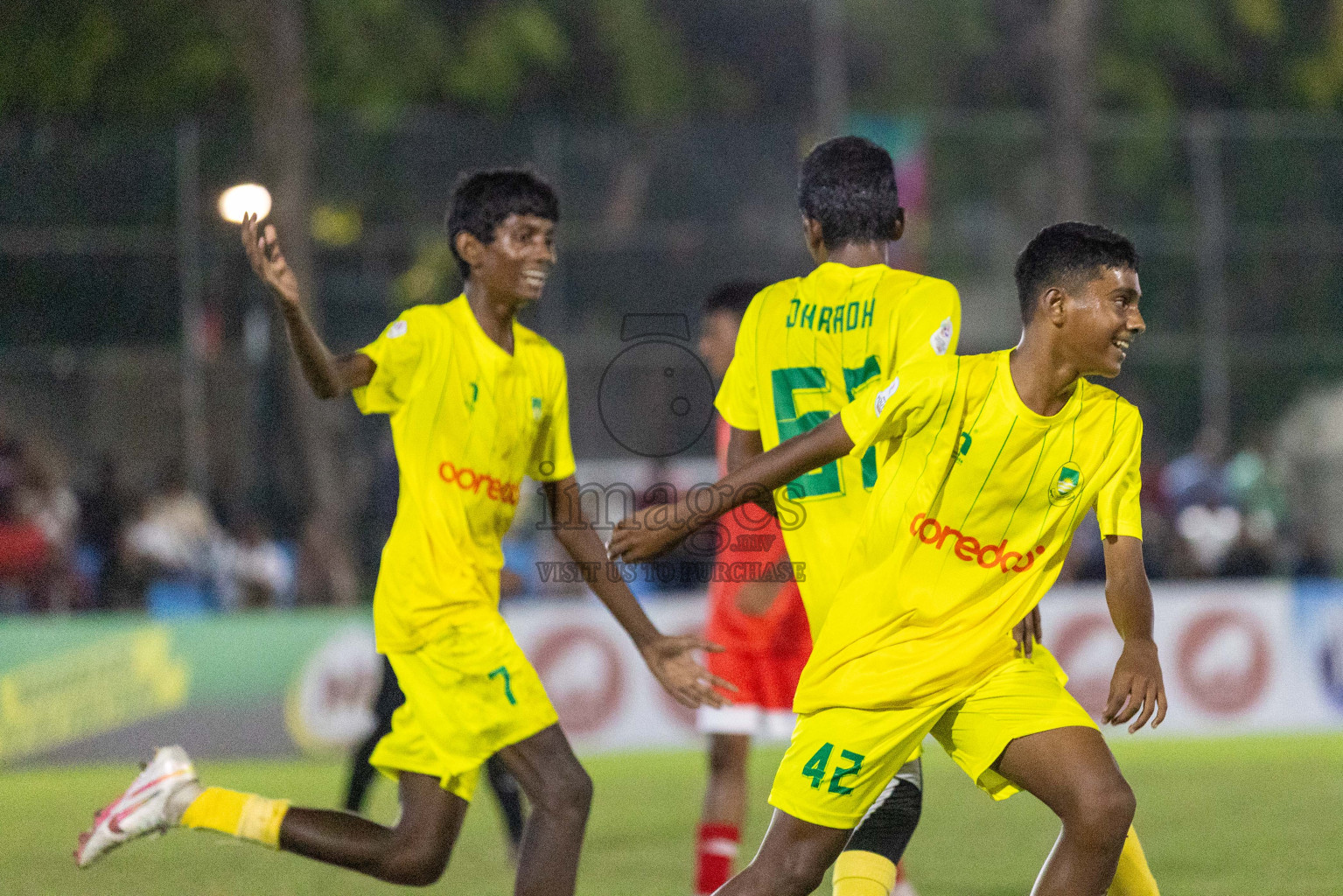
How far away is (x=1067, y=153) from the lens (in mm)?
20672

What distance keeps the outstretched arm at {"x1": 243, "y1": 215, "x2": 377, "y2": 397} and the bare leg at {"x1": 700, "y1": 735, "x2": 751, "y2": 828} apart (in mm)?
1957

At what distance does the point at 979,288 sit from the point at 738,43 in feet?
40.2

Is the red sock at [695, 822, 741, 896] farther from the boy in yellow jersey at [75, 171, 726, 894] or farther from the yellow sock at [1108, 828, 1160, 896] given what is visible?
the yellow sock at [1108, 828, 1160, 896]

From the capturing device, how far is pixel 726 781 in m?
6.13

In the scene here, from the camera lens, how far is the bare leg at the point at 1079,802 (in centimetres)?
412

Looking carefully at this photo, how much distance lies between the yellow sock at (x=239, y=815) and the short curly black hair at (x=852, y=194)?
2.34m

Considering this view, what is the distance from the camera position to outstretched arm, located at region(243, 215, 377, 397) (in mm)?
4820

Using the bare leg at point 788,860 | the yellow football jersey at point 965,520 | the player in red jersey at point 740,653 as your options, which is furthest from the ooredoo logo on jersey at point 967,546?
the player in red jersey at point 740,653

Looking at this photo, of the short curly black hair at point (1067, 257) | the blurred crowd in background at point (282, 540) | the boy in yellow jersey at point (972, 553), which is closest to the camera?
the boy in yellow jersey at point (972, 553)

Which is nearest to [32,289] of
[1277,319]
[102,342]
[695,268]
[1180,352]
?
[102,342]

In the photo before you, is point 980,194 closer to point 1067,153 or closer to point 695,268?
point 1067,153

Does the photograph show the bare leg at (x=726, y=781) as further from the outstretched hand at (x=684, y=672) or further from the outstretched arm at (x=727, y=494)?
the outstretched arm at (x=727, y=494)

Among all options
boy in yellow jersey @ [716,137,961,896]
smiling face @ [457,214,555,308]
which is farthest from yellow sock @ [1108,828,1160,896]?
smiling face @ [457,214,555,308]

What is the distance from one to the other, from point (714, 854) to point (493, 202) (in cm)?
229
